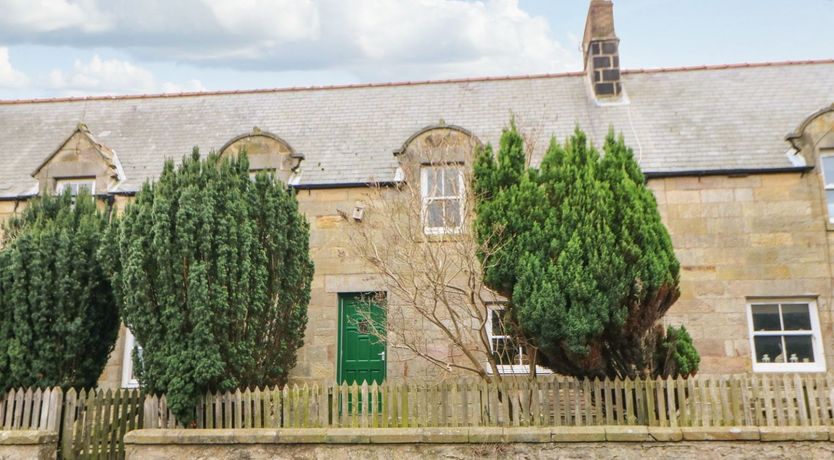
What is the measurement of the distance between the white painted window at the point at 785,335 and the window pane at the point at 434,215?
5.58 m

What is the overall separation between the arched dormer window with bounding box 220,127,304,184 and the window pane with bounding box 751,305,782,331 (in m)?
8.57

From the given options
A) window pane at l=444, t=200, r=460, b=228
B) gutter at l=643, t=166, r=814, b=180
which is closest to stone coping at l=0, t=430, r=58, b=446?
window pane at l=444, t=200, r=460, b=228

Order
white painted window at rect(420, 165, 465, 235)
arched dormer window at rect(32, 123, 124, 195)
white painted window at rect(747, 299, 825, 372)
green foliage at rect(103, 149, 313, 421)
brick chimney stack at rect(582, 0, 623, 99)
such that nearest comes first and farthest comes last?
1. green foliage at rect(103, 149, 313, 421)
2. white painted window at rect(420, 165, 465, 235)
3. white painted window at rect(747, 299, 825, 372)
4. arched dormer window at rect(32, 123, 124, 195)
5. brick chimney stack at rect(582, 0, 623, 99)

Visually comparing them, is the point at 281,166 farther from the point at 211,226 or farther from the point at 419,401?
the point at 419,401

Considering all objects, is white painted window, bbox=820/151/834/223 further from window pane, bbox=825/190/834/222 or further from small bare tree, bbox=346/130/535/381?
small bare tree, bbox=346/130/535/381

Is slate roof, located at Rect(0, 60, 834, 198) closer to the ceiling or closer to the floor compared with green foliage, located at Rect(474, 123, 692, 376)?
closer to the ceiling

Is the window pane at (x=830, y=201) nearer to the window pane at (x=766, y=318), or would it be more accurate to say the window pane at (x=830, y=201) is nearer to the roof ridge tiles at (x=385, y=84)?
the window pane at (x=766, y=318)

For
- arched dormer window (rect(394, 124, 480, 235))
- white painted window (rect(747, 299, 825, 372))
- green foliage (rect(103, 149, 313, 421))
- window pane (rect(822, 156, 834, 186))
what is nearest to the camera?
green foliage (rect(103, 149, 313, 421))

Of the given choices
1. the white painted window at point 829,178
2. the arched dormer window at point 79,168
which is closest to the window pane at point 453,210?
the white painted window at point 829,178

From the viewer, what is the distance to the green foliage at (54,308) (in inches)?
327

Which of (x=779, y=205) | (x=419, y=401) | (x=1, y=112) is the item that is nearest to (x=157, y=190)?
(x=419, y=401)

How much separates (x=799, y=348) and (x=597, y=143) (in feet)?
16.4

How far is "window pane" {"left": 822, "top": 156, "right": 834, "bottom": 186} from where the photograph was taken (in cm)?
1175

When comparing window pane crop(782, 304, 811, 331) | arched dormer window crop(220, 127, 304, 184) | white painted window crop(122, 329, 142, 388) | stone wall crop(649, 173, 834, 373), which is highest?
arched dormer window crop(220, 127, 304, 184)
